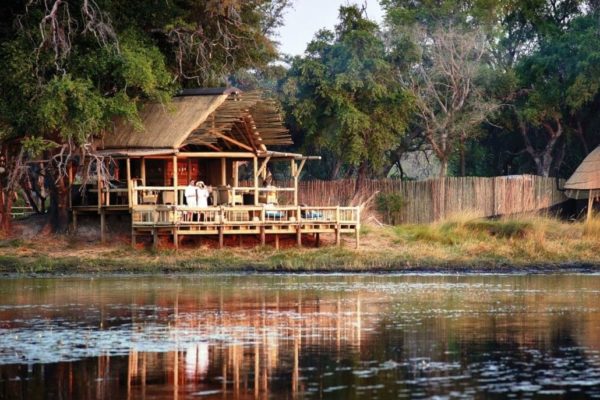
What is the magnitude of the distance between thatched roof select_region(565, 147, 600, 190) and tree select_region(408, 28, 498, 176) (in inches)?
160

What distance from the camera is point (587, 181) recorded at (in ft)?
163

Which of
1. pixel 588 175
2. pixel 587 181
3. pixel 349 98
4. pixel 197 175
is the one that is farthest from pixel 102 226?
pixel 588 175

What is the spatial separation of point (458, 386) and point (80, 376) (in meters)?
4.95

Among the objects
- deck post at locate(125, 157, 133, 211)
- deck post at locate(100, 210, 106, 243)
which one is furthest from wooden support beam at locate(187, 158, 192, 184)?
deck post at locate(100, 210, 106, 243)

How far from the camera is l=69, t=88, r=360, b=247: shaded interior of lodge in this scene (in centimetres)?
3897

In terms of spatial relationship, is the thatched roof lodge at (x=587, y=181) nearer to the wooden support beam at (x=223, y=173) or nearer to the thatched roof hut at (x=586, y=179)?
the thatched roof hut at (x=586, y=179)

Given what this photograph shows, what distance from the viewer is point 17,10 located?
Answer: 129 feet

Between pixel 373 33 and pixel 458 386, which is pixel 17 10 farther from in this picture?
pixel 458 386

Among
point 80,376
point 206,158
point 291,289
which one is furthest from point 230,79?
point 80,376

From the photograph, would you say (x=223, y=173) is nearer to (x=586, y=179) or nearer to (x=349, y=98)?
(x=349, y=98)

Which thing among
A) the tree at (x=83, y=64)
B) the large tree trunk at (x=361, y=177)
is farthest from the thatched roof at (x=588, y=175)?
the tree at (x=83, y=64)

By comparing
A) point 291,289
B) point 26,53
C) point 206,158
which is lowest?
point 291,289

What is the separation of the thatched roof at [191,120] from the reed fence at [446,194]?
8.34 m

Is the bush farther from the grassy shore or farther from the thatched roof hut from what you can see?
the grassy shore
